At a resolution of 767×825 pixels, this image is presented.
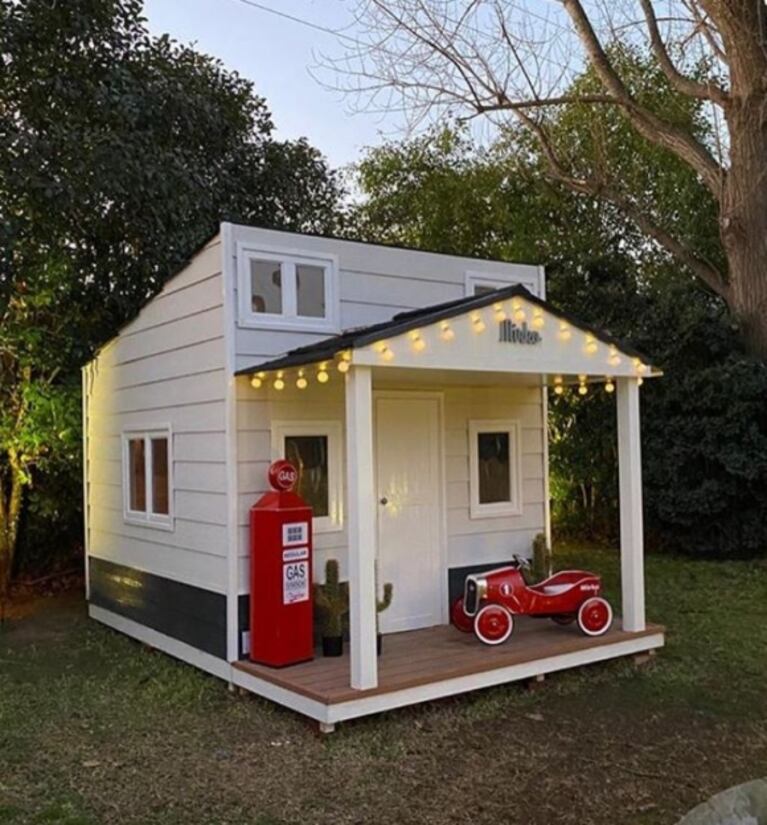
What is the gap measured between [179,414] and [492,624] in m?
2.60

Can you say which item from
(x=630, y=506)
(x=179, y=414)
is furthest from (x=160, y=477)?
(x=630, y=506)

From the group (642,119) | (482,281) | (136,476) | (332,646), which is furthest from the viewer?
(642,119)

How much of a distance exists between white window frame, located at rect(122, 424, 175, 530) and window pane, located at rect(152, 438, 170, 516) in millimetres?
32

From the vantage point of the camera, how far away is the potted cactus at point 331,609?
502 cm

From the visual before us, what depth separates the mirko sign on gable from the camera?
4.75 m

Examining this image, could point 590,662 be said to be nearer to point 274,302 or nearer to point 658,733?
point 658,733

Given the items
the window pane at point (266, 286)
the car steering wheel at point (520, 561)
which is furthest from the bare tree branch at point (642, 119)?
the window pane at point (266, 286)

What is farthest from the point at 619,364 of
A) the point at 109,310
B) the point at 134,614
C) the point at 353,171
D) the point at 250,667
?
the point at 353,171

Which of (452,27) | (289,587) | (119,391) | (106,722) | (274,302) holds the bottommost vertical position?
(106,722)

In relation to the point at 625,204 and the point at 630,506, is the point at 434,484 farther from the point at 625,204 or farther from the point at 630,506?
the point at 625,204

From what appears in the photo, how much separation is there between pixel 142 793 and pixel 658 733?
2613 millimetres

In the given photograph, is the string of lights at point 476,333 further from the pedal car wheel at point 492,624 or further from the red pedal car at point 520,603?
the pedal car wheel at point 492,624

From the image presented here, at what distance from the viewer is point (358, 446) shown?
426cm

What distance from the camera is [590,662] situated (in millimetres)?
5258
